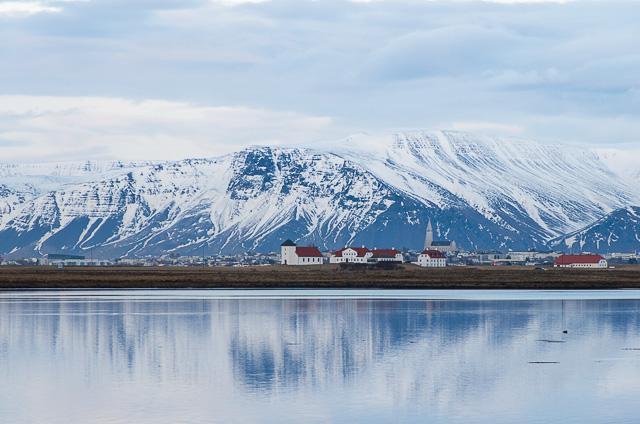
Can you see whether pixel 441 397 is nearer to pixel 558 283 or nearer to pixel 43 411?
pixel 43 411

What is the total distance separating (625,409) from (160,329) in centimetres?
2815

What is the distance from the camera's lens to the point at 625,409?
32312 millimetres

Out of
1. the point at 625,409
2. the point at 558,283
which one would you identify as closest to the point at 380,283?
the point at 558,283

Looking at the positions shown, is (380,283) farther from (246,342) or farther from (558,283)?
(246,342)

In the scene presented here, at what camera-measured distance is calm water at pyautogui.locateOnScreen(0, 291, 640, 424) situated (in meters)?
32.1

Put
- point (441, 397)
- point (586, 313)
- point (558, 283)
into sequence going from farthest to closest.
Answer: point (558, 283) < point (586, 313) < point (441, 397)

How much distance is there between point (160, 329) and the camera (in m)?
56.0

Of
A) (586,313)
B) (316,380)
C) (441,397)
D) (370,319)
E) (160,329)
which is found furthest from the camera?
(586,313)

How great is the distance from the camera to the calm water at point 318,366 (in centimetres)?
3209

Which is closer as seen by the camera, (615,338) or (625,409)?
(625,409)

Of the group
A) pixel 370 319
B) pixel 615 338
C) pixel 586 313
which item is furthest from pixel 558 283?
→ pixel 615 338

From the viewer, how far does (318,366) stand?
136ft

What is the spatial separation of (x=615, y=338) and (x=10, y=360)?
2492 cm

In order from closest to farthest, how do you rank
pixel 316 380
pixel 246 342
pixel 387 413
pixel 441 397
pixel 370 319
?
pixel 387 413, pixel 441 397, pixel 316 380, pixel 246 342, pixel 370 319
